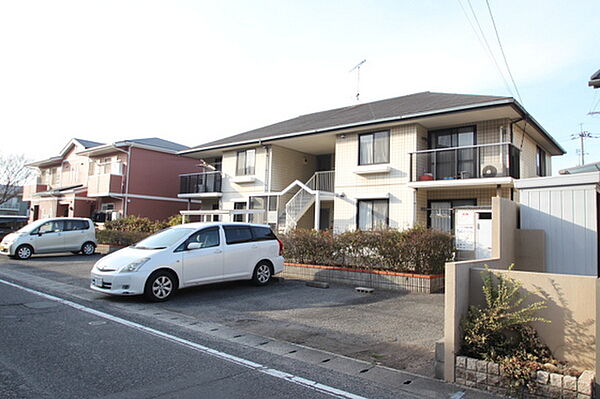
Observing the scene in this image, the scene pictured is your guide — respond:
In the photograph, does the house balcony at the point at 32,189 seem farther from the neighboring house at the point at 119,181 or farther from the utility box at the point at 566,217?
Result: the utility box at the point at 566,217

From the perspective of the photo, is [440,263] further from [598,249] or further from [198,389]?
[198,389]

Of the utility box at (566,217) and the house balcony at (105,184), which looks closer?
the utility box at (566,217)

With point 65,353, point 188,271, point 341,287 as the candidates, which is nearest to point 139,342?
point 65,353

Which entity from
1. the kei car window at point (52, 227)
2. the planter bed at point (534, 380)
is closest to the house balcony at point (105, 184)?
the kei car window at point (52, 227)

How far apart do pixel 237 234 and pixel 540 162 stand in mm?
15131

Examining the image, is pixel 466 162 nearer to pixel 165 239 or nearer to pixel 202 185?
pixel 165 239

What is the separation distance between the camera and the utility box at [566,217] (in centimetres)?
674

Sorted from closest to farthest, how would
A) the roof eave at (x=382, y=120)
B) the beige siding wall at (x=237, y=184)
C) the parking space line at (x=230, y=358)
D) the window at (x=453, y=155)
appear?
the parking space line at (x=230, y=358), the roof eave at (x=382, y=120), the window at (x=453, y=155), the beige siding wall at (x=237, y=184)

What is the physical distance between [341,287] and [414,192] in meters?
6.75

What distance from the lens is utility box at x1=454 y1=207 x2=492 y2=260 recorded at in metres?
11.9

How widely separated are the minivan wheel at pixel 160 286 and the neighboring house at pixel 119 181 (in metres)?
19.3

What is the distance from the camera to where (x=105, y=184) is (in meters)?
26.6

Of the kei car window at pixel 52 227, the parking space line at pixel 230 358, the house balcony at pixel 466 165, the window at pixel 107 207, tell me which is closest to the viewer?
the parking space line at pixel 230 358

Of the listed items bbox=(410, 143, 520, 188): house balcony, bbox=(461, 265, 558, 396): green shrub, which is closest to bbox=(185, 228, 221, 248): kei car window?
bbox=(461, 265, 558, 396): green shrub
